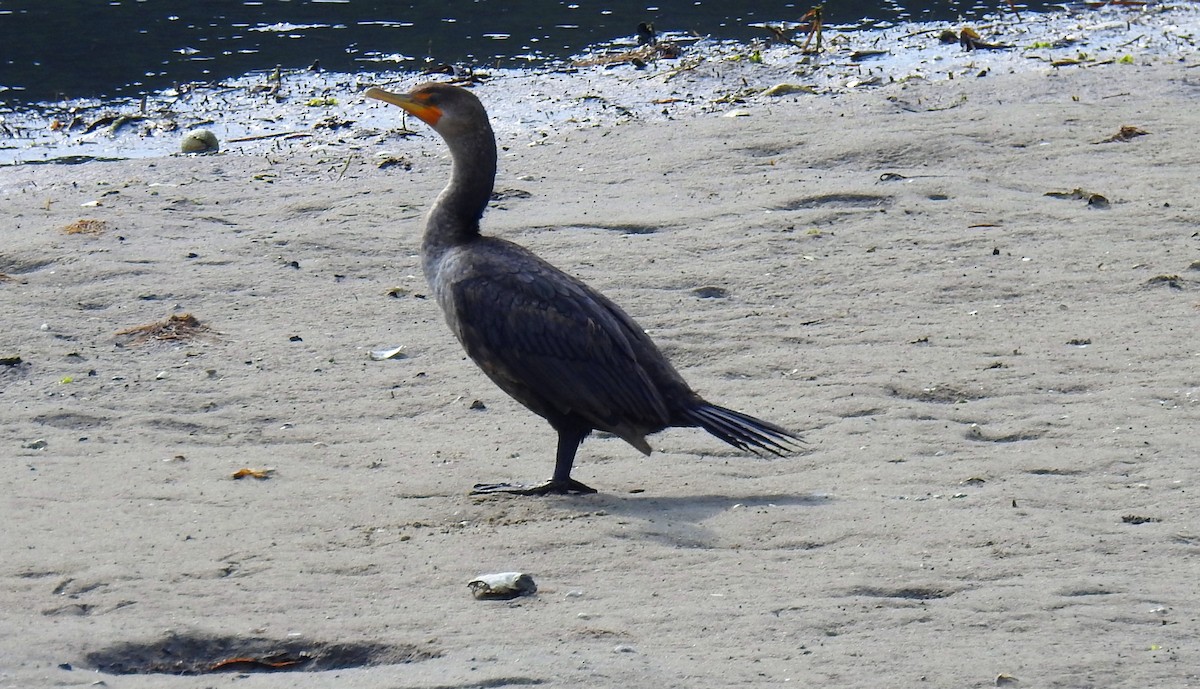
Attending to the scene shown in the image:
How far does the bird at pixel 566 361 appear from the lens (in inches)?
206

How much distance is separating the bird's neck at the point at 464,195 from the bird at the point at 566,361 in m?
0.20

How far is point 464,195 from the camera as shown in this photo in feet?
19.4

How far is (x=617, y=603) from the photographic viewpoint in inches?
162

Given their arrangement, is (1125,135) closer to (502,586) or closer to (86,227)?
(86,227)

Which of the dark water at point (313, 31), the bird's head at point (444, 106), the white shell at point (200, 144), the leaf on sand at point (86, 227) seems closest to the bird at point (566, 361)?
the bird's head at point (444, 106)

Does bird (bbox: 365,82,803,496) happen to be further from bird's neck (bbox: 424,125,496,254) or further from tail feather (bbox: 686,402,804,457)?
bird's neck (bbox: 424,125,496,254)

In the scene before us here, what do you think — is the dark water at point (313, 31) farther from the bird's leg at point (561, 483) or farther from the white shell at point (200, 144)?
the bird's leg at point (561, 483)

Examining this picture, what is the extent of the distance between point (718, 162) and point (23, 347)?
4.46m

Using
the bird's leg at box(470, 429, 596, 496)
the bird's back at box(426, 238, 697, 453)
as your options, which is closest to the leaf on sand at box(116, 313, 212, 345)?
the bird's back at box(426, 238, 697, 453)

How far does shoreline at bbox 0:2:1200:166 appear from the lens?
10969 millimetres

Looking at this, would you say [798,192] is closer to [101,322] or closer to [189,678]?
[101,322]

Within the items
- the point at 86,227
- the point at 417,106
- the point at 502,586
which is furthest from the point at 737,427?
the point at 86,227

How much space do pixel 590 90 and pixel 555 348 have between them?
7127 mm

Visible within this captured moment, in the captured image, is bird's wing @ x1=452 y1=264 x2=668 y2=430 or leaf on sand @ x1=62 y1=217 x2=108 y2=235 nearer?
bird's wing @ x1=452 y1=264 x2=668 y2=430
